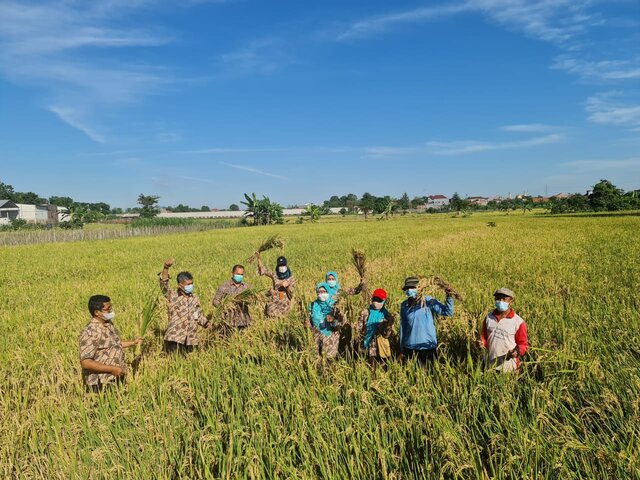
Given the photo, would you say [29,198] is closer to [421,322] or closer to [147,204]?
[147,204]

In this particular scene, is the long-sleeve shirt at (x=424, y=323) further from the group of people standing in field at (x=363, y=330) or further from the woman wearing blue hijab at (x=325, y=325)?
the woman wearing blue hijab at (x=325, y=325)

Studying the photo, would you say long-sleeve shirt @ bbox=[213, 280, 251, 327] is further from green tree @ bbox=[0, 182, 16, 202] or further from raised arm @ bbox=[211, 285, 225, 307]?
green tree @ bbox=[0, 182, 16, 202]

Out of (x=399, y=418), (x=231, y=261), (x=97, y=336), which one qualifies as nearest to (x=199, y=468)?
(x=399, y=418)

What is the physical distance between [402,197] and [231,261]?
508 ft

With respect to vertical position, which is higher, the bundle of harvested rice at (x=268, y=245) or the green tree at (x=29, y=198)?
the green tree at (x=29, y=198)

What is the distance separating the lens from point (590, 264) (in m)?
12.8

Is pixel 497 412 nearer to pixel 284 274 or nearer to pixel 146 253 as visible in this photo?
pixel 284 274

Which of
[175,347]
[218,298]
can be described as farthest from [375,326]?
[175,347]

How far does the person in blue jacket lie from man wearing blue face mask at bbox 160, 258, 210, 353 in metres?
3.13

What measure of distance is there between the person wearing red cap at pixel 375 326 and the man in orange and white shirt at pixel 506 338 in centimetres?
119

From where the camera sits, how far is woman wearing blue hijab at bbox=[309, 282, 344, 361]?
516cm

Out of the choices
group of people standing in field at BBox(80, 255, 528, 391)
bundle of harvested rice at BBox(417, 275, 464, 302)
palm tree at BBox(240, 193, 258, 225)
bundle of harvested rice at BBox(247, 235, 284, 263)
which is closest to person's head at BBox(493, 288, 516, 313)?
group of people standing in field at BBox(80, 255, 528, 391)

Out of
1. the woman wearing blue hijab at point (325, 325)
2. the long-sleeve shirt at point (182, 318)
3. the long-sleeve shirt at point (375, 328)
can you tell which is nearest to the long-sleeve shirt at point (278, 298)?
the long-sleeve shirt at point (182, 318)

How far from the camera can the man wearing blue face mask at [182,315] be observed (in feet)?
19.0
